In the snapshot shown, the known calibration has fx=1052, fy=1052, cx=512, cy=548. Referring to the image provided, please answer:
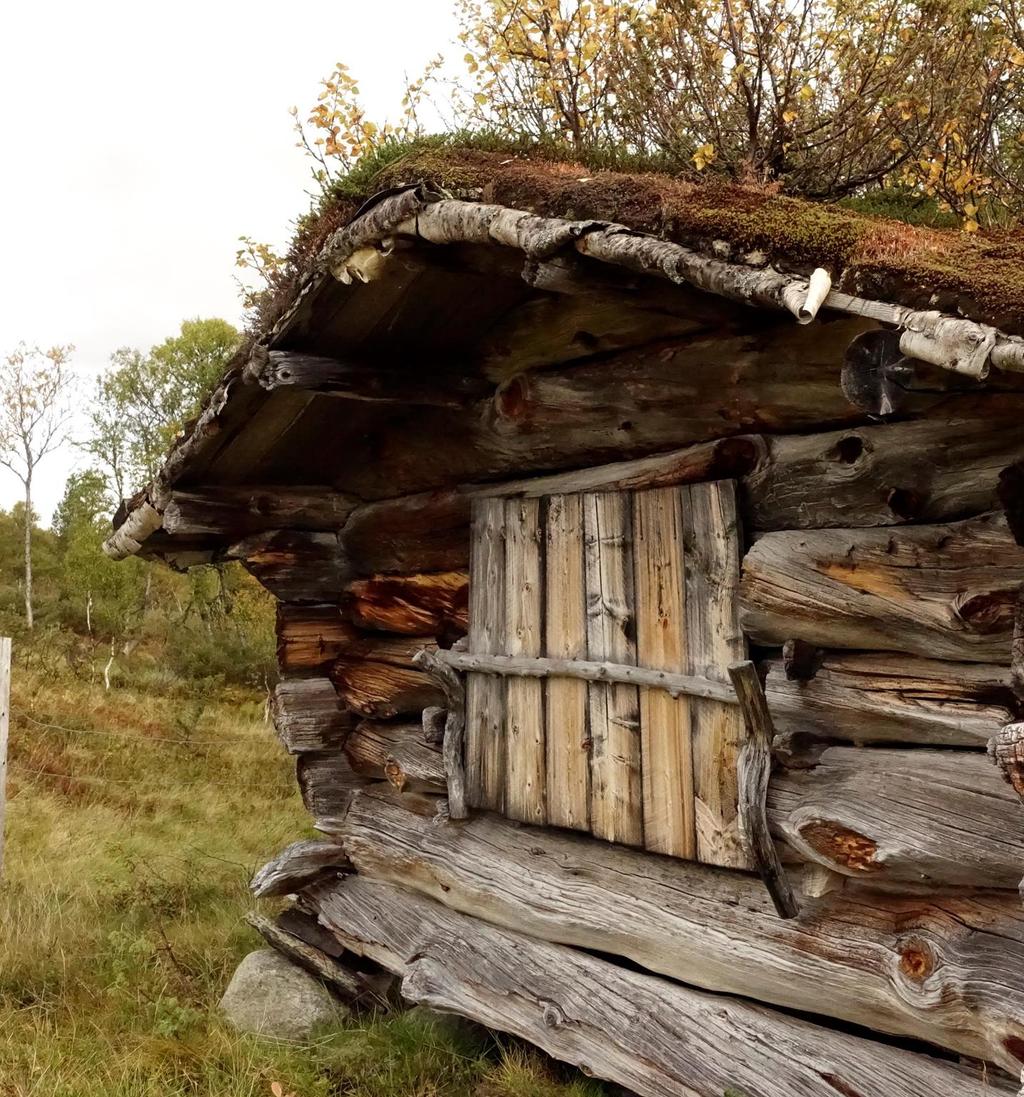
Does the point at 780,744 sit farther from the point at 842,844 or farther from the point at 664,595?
the point at 664,595

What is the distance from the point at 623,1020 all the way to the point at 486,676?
1548 mm

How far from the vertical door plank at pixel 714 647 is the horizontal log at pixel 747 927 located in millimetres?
202

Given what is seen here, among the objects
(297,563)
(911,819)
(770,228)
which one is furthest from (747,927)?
(297,563)

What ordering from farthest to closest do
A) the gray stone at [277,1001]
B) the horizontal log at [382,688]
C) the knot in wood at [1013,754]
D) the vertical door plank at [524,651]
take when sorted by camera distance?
the horizontal log at [382,688] < the gray stone at [277,1001] < the vertical door plank at [524,651] < the knot in wood at [1013,754]

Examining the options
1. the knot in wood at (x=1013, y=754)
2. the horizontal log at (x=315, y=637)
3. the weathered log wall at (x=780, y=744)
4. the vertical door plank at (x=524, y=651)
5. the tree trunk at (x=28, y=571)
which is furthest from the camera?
the tree trunk at (x=28, y=571)

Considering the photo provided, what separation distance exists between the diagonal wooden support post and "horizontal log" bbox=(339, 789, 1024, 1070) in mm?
124

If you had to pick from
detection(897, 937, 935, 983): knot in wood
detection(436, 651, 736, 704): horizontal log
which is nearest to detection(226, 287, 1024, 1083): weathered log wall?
detection(897, 937, 935, 983): knot in wood

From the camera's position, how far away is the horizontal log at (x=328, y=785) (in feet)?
19.0

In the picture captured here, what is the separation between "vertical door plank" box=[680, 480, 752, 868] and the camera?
3682mm

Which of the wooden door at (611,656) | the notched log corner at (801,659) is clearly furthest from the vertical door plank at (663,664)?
the notched log corner at (801,659)

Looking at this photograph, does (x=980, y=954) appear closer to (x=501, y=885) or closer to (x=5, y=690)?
(x=501, y=885)

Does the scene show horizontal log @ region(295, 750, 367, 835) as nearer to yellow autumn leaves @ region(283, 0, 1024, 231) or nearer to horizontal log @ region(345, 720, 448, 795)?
horizontal log @ region(345, 720, 448, 795)

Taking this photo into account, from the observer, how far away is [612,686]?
4141mm

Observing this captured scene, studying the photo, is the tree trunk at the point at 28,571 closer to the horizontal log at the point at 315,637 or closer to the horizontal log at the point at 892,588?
the horizontal log at the point at 315,637
